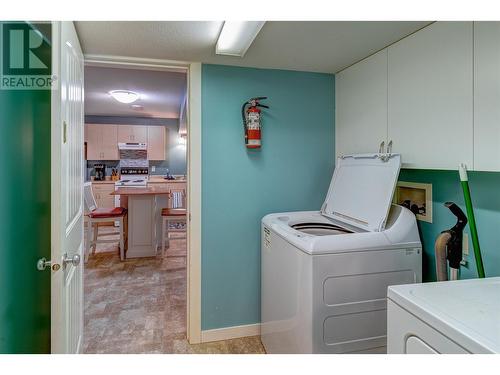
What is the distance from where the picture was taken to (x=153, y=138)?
6652 mm

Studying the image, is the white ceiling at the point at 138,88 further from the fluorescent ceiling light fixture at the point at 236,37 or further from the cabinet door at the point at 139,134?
the fluorescent ceiling light fixture at the point at 236,37

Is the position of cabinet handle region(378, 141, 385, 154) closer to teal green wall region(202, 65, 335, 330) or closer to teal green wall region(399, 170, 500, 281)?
teal green wall region(399, 170, 500, 281)

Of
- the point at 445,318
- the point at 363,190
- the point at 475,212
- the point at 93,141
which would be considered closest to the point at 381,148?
the point at 363,190

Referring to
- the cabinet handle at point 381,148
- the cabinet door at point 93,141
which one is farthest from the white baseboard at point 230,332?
the cabinet door at point 93,141

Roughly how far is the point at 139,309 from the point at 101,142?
184 inches

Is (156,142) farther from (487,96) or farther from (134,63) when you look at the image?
(487,96)

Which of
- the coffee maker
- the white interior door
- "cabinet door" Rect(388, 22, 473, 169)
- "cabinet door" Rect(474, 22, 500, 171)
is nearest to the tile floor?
the white interior door

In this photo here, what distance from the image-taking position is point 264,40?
1.79 m

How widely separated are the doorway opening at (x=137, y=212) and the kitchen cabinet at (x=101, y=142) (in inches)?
0.7

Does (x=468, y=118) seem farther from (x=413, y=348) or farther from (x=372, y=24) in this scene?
(x=413, y=348)

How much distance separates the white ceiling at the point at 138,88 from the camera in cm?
363

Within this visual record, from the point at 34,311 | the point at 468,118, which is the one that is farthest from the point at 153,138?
the point at 468,118

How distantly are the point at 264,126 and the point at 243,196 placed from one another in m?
0.56
